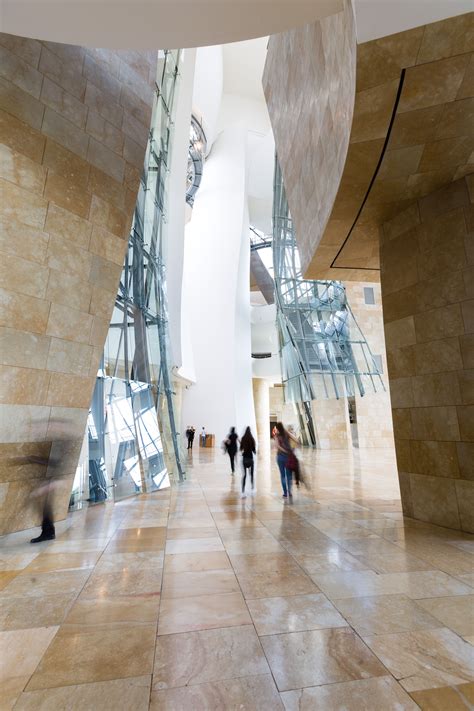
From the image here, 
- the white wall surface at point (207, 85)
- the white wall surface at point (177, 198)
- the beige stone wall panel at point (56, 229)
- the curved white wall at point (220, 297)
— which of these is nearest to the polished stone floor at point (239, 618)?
the beige stone wall panel at point (56, 229)

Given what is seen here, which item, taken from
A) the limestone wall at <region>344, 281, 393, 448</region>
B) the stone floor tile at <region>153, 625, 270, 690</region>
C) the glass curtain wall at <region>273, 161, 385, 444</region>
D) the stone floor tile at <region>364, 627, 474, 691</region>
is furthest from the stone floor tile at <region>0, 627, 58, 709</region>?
the limestone wall at <region>344, 281, 393, 448</region>

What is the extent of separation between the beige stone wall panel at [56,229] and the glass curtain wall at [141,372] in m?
2.20

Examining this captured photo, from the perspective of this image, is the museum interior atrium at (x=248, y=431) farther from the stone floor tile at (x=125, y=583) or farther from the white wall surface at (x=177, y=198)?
the white wall surface at (x=177, y=198)

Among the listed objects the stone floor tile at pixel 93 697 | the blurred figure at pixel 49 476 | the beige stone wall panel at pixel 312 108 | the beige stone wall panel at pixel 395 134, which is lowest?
the stone floor tile at pixel 93 697

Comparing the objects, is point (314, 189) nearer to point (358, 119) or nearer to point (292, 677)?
point (358, 119)

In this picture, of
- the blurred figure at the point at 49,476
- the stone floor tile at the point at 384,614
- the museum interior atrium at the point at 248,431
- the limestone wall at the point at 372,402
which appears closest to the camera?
the museum interior atrium at the point at 248,431

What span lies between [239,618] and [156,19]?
600cm

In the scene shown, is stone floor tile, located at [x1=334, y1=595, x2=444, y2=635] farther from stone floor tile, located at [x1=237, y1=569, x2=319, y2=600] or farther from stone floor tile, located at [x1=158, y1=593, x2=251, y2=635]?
stone floor tile, located at [x1=158, y1=593, x2=251, y2=635]

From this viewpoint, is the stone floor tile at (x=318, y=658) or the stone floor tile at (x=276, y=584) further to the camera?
the stone floor tile at (x=276, y=584)

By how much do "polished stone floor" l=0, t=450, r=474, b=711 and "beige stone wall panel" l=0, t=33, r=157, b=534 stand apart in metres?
1.72

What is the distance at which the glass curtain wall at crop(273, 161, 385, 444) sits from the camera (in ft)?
78.3

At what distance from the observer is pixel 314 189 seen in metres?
7.95

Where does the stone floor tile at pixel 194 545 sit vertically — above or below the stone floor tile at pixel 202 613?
above

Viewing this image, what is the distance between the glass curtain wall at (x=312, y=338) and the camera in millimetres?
23875
